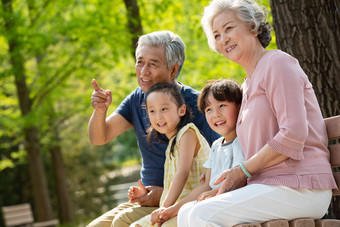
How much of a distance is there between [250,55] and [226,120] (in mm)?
385

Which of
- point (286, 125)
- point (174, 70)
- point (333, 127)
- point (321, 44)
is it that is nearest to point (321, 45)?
point (321, 44)

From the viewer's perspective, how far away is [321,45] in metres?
3.74

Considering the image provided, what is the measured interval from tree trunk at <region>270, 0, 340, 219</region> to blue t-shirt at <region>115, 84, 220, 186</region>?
3.03 feet

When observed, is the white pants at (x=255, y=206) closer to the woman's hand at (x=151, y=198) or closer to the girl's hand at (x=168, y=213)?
the girl's hand at (x=168, y=213)

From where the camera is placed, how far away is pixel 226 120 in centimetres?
276

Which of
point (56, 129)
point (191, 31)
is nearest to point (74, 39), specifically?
point (191, 31)

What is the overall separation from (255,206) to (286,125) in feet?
1.33

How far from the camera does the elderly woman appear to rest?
2.30 metres

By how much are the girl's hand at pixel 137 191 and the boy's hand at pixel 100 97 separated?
0.57 metres

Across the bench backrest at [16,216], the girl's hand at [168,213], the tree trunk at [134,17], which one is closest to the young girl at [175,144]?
the girl's hand at [168,213]

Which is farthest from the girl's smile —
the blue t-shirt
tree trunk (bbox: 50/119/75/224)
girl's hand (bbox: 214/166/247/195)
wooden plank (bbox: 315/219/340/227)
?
tree trunk (bbox: 50/119/75/224)

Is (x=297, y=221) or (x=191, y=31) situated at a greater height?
(x=191, y=31)

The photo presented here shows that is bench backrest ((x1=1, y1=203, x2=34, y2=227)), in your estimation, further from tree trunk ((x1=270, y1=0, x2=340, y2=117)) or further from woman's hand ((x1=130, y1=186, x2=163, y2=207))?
tree trunk ((x1=270, y1=0, x2=340, y2=117))

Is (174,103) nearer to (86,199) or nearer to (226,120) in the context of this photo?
(226,120)
